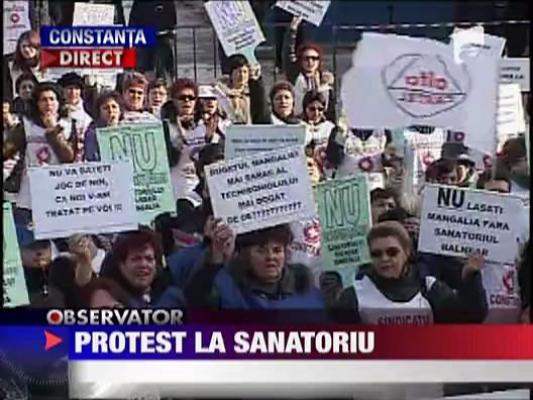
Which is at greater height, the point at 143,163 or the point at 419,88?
the point at 419,88

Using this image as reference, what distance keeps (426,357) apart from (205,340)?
0.58 metres

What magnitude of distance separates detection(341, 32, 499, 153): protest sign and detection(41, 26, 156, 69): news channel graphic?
2.01 feet

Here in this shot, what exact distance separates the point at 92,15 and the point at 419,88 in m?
0.96

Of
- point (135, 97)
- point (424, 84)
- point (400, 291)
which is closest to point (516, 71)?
point (424, 84)

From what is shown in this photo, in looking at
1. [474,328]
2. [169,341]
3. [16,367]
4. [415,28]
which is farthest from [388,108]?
[16,367]

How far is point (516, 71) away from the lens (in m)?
3.89

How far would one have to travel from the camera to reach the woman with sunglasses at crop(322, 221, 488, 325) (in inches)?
151

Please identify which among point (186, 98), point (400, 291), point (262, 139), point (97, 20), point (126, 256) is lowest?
point (400, 291)

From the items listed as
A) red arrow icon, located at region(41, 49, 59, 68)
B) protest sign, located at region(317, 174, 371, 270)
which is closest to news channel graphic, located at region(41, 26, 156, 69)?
red arrow icon, located at region(41, 49, 59, 68)

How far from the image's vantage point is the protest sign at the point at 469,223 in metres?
3.86

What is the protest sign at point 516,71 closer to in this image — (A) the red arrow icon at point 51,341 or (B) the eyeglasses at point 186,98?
(B) the eyeglasses at point 186,98

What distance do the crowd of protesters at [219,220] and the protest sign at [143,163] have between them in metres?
0.02

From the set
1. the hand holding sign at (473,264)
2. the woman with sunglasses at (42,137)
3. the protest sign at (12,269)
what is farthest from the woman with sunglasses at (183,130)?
the hand holding sign at (473,264)

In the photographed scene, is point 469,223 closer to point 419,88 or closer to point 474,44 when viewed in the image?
point 419,88
